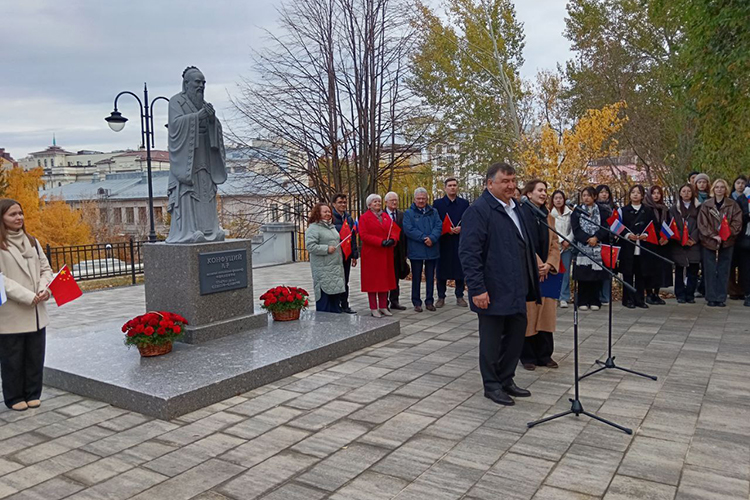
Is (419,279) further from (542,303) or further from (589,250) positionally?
(542,303)

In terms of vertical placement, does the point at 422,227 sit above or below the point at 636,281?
above

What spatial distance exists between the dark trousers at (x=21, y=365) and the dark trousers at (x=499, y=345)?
3.85 meters

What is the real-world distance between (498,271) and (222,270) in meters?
3.61

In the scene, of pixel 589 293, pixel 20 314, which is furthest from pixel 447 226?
pixel 20 314

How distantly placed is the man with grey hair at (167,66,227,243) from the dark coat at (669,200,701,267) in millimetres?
7266

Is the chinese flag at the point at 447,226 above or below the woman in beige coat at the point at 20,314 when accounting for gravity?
above

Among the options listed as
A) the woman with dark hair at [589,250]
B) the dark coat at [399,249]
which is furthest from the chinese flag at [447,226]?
the woman with dark hair at [589,250]

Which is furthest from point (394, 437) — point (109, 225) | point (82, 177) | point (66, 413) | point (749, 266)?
point (82, 177)

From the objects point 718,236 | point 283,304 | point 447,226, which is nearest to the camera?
point 283,304

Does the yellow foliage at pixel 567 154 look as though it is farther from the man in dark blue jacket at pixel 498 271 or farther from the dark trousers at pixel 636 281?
the man in dark blue jacket at pixel 498 271

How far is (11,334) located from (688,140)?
23.7 metres

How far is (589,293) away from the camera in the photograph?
9.28 meters

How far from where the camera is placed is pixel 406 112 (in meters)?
16.6

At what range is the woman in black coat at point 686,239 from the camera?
31.0 ft
